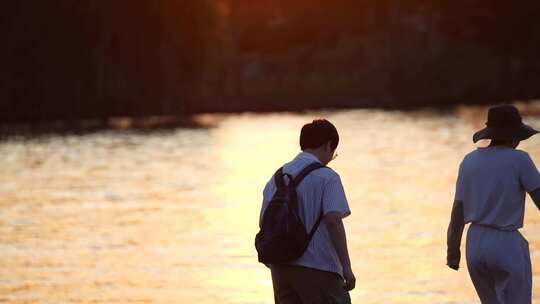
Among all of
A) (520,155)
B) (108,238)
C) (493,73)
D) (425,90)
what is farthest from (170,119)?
(520,155)

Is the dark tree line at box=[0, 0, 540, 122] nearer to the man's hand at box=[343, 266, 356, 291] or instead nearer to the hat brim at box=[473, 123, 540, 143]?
the hat brim at box=[473, 123, 540, 143]

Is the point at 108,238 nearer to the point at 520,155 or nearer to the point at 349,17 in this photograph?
the point at 520,155

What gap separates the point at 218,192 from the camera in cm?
2683

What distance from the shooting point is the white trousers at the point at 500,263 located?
812cm

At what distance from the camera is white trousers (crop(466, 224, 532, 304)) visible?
812 cm

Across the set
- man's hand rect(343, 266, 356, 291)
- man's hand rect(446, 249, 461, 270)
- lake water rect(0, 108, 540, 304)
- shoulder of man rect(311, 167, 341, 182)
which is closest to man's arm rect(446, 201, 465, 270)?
man's hand rect(446, 249, 461, 270)

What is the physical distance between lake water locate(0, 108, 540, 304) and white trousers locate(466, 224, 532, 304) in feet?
15.3

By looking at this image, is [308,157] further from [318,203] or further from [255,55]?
[255,55]

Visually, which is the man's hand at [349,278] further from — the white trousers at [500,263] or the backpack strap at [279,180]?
the white trousers at [500,263]

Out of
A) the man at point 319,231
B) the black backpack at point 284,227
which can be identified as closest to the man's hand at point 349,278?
the man at point 319,231

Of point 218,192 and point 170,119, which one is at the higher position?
point 218,192

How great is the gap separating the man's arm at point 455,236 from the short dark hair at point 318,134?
38.1 inches

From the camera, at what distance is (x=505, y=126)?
826 centimetres

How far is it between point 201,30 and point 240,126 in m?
9.32
